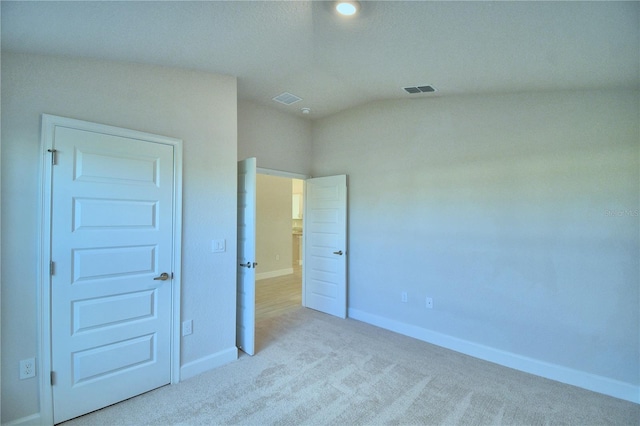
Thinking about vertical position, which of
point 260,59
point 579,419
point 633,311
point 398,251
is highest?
point 260,59

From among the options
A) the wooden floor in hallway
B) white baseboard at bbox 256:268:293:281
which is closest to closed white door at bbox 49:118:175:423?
the wooden floor in hallway

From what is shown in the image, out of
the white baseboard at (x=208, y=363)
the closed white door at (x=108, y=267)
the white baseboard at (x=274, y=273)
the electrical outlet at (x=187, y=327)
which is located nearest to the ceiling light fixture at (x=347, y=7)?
the closed white door at (x=108, y=267)

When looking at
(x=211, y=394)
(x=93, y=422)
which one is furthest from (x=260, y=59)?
(x=93, y=422)

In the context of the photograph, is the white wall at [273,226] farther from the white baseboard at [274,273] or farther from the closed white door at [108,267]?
the closed white door at [108,267]

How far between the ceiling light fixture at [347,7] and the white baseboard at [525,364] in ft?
10.9

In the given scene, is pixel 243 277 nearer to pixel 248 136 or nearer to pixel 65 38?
pixel 248 136

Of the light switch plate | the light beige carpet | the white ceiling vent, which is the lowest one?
the light beige carpet

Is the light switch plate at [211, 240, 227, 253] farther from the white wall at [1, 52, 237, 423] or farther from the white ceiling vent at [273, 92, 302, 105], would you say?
the white ceiling vent at [273, 92, 302, 105]

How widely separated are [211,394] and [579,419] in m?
2.81

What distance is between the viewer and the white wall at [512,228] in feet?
8.06

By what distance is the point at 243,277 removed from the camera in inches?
127

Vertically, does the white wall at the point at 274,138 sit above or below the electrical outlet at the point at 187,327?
above

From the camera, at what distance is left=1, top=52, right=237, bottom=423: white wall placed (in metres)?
1.92

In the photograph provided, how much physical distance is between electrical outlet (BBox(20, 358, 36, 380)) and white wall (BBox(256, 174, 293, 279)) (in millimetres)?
4812
